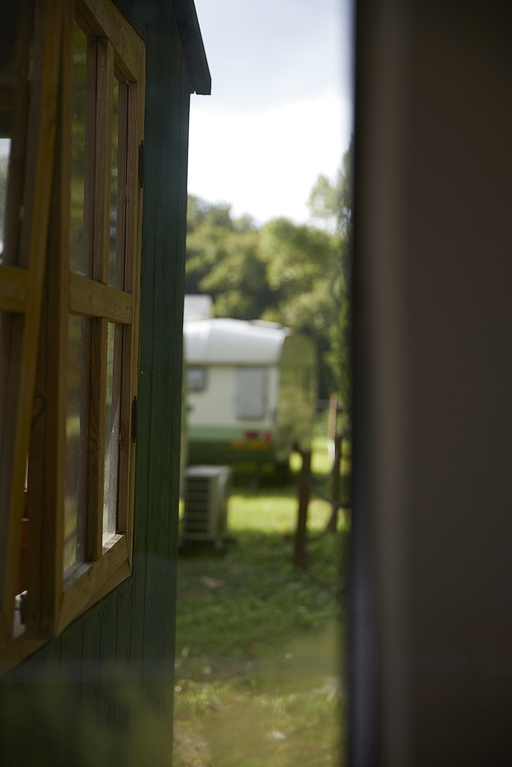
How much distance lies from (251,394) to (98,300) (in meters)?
8.45

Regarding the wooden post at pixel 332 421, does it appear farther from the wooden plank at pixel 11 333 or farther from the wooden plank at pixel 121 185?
the wooden plank at pixel 11 333

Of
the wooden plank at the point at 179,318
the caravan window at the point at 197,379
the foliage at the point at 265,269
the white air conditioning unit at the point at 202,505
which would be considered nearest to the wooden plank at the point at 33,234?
the wooden plank at the point at 179,318

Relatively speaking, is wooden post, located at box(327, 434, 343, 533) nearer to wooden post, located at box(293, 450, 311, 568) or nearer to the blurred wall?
wooden post, located at box(293, 450, 311, 568)

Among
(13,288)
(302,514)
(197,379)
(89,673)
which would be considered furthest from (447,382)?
(197,379)

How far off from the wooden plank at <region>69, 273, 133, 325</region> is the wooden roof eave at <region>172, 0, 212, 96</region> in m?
1.41

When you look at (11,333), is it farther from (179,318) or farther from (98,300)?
(179,318)

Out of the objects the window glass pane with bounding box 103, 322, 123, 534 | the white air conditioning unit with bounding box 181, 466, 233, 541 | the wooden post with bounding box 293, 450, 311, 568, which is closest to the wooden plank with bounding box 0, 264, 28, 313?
the window glass pane with bounding box 103, 322, 123, 534

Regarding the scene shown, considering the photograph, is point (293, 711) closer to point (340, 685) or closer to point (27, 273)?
point (340, 685)

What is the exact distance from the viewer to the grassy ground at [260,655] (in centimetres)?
333

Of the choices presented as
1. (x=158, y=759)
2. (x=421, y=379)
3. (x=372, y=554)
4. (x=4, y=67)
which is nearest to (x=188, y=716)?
(x=158, y=759)

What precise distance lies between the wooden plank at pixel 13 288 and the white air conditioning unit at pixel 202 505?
6005 mm

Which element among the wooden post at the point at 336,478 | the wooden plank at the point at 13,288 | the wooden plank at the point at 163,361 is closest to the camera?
the wooden plank at the point at 13,288

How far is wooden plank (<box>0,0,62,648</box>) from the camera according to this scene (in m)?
1.17

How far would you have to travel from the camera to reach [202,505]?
7070 mm
